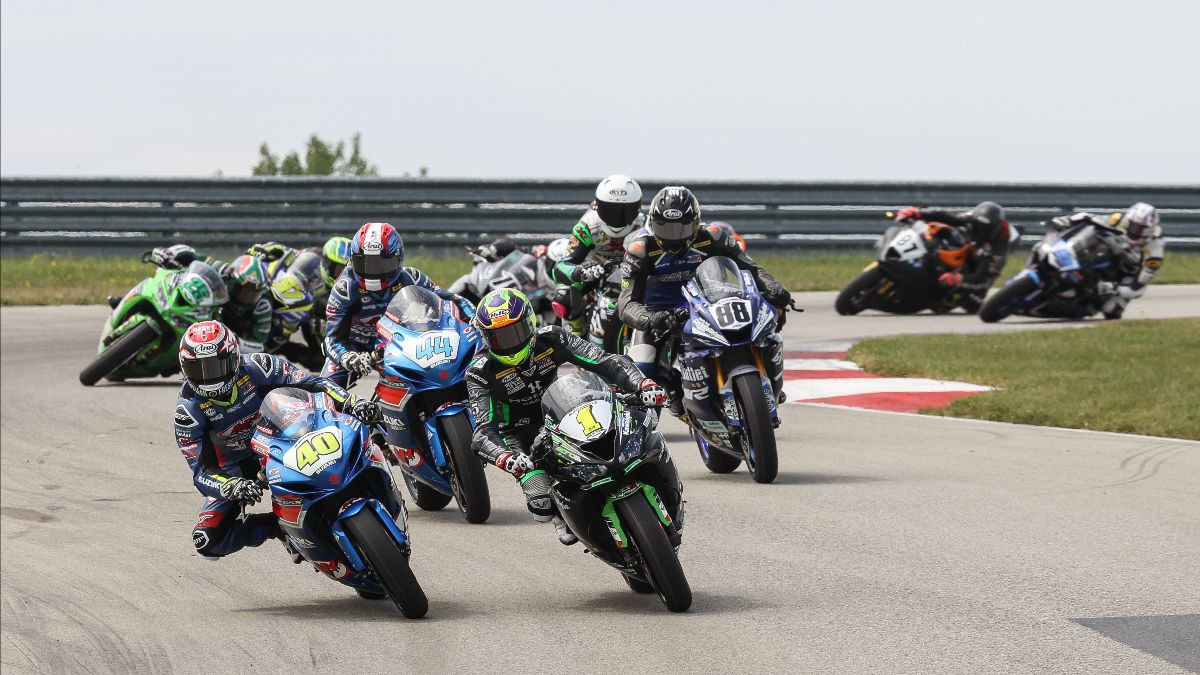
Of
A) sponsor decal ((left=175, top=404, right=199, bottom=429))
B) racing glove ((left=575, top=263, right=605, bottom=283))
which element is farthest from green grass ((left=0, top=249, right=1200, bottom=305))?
sponsor decal ((left=175, top=404, right=199, bottom=429))

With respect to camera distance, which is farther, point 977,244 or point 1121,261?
point 977,244

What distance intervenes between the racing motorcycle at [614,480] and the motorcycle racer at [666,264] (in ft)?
10.9

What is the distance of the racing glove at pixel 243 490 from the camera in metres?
8.34

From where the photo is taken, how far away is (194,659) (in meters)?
7.48

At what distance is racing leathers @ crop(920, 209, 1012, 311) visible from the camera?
70.4 ft

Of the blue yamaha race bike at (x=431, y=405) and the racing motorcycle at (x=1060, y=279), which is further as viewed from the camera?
the racing motorcycle at (x=1060, y=279)

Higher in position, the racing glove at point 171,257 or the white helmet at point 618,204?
the white helmet at point 618,204

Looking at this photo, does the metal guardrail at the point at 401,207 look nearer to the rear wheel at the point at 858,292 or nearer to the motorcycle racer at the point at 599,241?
the rear wheel at the point at 858,292

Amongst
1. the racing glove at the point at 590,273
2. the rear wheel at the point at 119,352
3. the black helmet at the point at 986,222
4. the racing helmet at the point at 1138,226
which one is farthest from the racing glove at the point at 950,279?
the rear wheel at the point at 119,352

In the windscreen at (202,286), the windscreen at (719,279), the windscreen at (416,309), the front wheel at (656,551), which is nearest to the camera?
the front wheel at (656,551)

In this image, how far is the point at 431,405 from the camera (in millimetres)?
10344

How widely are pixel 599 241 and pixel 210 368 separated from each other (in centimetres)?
602

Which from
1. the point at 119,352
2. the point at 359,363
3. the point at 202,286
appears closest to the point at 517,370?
the point at 359,363

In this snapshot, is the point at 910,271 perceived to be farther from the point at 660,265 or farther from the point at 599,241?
the point at 660,265
